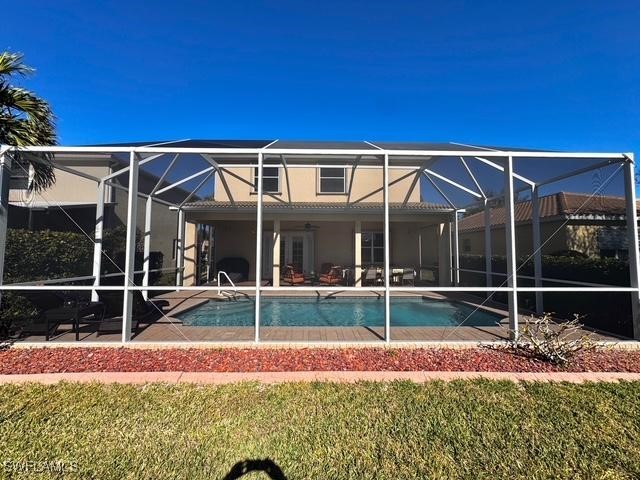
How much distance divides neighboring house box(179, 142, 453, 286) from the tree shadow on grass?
383 inches

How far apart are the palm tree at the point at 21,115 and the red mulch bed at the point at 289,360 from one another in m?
3.77

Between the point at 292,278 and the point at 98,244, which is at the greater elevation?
the point at 98,244

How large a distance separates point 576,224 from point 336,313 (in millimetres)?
8742

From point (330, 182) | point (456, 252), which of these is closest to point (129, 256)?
→ point (330, 182)

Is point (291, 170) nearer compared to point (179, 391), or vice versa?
point (179, 391)

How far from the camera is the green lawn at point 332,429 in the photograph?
2701 mm

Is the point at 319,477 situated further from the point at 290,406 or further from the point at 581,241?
the point at 581,241

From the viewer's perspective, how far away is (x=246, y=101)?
1603cm

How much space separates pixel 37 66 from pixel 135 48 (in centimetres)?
687

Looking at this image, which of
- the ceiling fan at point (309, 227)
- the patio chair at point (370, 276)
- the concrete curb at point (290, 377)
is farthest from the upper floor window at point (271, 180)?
the concrete curb at point (290, 377)

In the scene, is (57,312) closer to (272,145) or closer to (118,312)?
(118,312)

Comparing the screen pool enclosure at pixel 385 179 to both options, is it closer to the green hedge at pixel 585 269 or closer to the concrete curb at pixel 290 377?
the green hedge at pixel 585 269

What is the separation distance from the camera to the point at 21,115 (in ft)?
20.4

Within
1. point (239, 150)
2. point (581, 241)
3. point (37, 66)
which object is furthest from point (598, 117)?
point (37, 66)
